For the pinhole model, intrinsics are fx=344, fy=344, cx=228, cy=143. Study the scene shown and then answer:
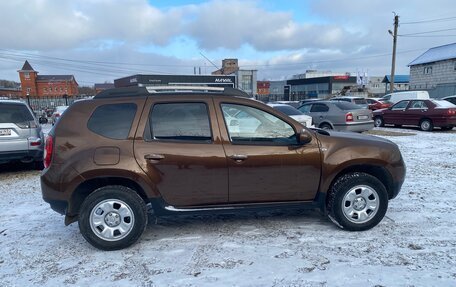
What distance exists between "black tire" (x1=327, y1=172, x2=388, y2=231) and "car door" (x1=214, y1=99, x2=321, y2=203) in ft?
0.98

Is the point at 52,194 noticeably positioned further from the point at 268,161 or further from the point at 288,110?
the point at 288,110

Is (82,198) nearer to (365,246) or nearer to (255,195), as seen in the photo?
(255,195)

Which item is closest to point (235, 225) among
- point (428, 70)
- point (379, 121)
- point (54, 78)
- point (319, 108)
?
point (319, 108)

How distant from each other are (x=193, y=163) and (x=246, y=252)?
114cm

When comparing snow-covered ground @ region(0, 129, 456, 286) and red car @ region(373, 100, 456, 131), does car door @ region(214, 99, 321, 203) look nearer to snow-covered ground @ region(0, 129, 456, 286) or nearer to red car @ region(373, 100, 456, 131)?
snow-covered ground @ region(0, 129, 456, 286)

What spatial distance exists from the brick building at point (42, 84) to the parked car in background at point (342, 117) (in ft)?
234

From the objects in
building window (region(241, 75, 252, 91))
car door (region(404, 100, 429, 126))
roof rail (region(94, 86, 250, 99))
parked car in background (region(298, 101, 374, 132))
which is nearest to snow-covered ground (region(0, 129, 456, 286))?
roof rail (region(94, 86, 250, 99))

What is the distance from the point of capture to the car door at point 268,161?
3.97 meters

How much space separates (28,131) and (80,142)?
4.43 meters

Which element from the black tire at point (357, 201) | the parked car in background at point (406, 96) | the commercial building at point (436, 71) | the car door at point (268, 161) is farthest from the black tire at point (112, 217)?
the commercial building at point (436, 71)

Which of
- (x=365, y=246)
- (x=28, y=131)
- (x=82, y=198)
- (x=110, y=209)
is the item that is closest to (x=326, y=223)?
(x=365, y=246)

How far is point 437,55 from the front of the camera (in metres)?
41.7

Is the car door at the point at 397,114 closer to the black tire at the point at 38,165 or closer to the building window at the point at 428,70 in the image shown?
the black tire at the point at 38,165

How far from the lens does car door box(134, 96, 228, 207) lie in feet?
12.6
